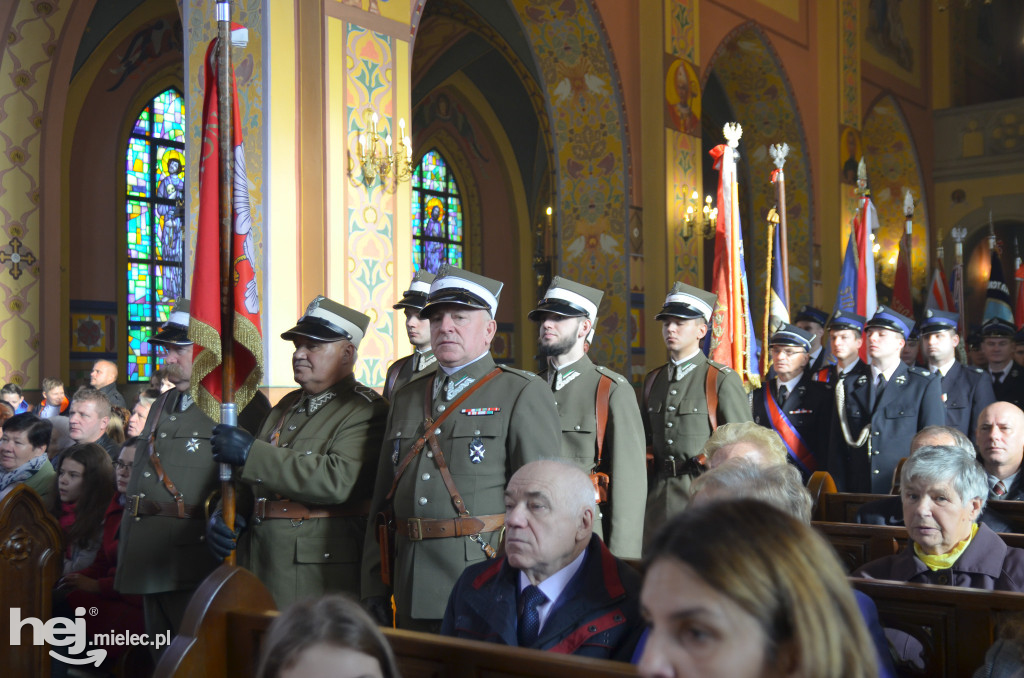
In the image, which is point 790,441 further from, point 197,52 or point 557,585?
point 197,52

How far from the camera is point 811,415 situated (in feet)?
15.5

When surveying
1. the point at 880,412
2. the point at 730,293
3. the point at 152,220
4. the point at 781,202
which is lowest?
the point at 880,412

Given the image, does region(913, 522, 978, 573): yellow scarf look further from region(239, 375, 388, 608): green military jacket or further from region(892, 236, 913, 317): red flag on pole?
region(892, 236, 913, 317): red flag on pole

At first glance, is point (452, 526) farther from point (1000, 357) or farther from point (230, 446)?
point (1000, 357)

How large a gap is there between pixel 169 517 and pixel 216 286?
757 millimetres

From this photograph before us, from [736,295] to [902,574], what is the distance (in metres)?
3.08

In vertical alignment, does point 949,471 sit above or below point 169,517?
above

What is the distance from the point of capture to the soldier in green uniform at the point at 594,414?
10.9 ft

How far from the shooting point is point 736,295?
17.9ft

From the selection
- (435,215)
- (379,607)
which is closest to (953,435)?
(379,607)

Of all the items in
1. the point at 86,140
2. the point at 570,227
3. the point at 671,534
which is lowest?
the point at 671,534

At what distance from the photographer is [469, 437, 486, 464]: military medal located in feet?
8.70

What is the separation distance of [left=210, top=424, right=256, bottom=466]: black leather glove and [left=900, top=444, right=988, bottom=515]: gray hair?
68.8 inches

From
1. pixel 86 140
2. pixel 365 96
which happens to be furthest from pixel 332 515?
pixel 86 140
